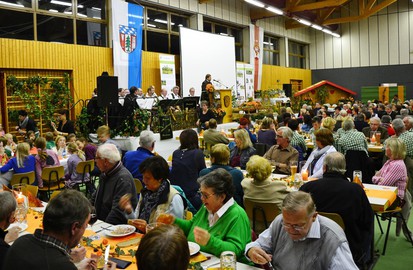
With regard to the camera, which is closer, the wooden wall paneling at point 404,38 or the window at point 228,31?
the window at point 228,31

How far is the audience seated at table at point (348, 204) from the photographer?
10.8 ft

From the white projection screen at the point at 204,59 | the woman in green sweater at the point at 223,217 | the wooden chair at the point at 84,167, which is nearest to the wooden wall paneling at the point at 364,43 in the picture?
the white projection screen at the point at 204,59

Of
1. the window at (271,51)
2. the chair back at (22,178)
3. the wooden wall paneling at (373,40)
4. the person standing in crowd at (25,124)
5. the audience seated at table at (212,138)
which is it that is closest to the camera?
the chair back at (22,178)

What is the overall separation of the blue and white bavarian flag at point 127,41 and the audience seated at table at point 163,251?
1184 cm

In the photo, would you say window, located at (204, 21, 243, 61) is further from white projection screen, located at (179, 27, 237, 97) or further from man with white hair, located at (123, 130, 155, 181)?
man with white hair, located at (123, 130, 155, 181)

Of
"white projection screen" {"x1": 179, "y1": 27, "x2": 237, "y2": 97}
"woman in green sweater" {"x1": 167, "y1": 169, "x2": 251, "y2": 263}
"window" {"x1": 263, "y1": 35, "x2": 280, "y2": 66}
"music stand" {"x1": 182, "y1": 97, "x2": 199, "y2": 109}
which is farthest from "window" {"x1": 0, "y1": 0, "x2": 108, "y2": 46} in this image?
"window" {"x1": 263, "y1": 35, "x2": 280, "y2": 66}

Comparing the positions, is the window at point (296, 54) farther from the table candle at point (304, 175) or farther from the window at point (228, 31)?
the table candle at point (304, 175)

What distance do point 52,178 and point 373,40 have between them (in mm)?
23637

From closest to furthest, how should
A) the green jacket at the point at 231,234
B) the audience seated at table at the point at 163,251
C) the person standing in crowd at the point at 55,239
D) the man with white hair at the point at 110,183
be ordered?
the audience seated at table at the point at 163,251
the person standing in crowd at the point at 55,239
the green jacket at the point at 231,234
the man with white hair at the point at 110,183

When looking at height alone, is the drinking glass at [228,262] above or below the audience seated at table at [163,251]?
below

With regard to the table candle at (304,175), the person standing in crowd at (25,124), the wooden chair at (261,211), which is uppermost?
the person standing in crowd at (25,124)

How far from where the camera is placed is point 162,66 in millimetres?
14688

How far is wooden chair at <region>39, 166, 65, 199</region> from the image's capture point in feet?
21.5

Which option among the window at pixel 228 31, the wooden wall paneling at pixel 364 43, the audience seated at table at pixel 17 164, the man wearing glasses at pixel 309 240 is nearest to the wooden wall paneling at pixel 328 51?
the wooden wall paneling at pixel 364 43
